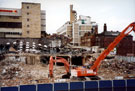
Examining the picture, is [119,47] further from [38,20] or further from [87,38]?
[38,20]

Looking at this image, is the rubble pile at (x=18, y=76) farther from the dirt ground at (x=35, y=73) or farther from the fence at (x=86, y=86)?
the fence at (x=86, y=86)

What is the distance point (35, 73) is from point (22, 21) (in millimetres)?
10190

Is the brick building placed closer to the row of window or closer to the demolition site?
the demolition site

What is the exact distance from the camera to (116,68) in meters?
20.3

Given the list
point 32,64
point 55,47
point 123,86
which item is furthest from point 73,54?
point 123,86

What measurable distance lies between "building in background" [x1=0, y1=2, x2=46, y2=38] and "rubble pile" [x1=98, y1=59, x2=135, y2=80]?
10750 mm

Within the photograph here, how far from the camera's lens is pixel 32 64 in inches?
850

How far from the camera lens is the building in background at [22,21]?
24.6m

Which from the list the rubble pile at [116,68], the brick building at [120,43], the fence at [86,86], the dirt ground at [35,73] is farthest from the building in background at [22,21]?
the fence at [86,86]

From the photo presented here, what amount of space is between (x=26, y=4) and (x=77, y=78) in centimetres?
1495

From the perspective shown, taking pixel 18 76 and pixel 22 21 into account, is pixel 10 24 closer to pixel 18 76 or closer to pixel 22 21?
pixel 22 21

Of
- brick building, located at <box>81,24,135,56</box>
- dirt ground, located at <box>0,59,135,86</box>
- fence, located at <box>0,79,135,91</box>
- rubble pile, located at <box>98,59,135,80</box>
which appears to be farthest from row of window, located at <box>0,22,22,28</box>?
fence, located at <box>0,79,135,91</box>

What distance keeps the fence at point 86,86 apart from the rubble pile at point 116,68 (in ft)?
23.3

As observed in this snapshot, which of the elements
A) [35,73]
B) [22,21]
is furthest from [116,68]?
[22,21]
